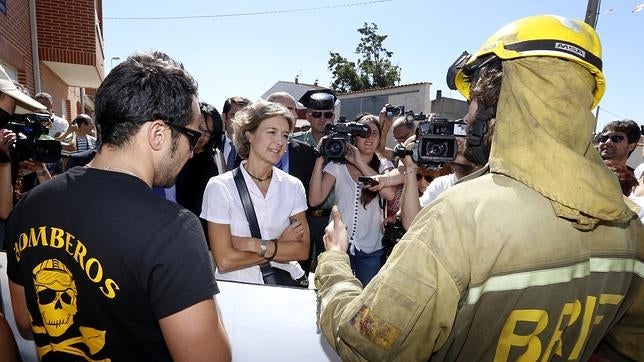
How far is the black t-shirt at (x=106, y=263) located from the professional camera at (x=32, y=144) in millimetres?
1543

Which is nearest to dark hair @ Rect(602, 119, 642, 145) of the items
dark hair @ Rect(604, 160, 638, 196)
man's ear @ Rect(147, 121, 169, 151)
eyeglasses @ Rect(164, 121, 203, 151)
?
dark hair @ Rect(604, 160, 638, 196)

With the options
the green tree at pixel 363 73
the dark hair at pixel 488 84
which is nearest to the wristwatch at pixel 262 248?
the dark hair at pixel 488 84

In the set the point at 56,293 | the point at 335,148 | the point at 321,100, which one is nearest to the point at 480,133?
the point at 56,293

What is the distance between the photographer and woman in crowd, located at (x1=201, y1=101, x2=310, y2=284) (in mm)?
2514

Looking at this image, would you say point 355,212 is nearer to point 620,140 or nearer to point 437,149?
point 437,149

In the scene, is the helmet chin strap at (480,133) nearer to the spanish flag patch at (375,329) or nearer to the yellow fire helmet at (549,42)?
the yellow fire helmet at (549,42)

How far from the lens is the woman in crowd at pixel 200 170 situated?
3446mm

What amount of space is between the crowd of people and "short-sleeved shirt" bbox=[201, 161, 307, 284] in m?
1.14

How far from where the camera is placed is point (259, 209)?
2.67 meters

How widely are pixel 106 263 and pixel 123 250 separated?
66 millimetres

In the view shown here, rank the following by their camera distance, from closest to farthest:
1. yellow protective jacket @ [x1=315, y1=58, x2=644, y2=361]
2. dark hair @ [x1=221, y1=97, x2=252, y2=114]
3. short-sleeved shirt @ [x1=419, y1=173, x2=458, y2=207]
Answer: yellow protective jacket @ [x1=315, y1=58, x2=644, y2=361]
short-sleeved shirt @ [x1=419, y1=173, x2=458, y2=207]
dark hair @ [x1=221, y1=97, x2=252, y2=114]

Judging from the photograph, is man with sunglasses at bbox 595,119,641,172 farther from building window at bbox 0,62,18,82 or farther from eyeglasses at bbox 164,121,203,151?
building window at bbox 0,62,18,82

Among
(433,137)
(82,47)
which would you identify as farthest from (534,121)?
(82,47)

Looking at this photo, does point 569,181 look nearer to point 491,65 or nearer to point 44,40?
point 491,65
